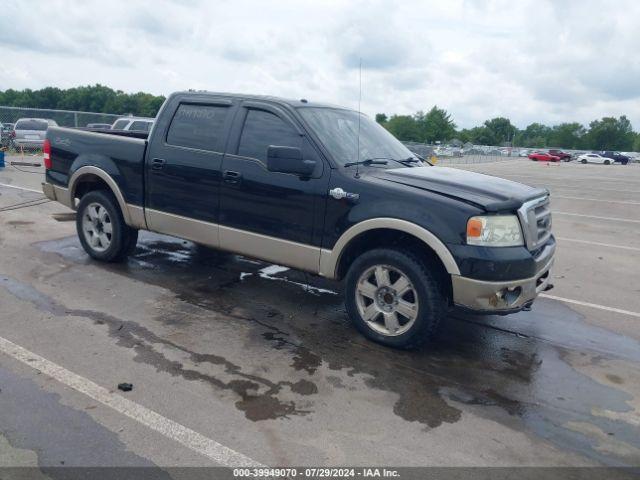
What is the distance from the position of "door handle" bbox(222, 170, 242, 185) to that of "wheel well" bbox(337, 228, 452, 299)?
1.26 m

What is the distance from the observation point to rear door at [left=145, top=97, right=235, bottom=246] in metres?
5.38

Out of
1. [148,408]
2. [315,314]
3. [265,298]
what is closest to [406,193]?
[315,314]

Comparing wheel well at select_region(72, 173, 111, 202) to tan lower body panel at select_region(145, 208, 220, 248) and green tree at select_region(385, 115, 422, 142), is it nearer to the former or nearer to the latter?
tan lower body panel at select_region(145, 208, 220, 248)

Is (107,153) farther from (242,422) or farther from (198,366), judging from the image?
(242,422)

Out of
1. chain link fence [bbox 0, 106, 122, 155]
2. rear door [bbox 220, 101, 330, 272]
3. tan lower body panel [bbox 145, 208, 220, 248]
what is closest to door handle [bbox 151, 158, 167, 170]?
tan lower body panel [bbox 145, 208, 220, 248]

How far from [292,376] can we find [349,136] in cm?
241

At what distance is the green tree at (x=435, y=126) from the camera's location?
342 feet

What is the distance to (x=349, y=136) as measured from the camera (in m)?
5.23

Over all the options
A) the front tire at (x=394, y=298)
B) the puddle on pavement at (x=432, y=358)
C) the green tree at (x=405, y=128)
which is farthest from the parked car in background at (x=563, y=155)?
the front tire at (x=394, y=298)

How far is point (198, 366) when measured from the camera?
4.02 metres

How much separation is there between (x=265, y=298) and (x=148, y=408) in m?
2.31

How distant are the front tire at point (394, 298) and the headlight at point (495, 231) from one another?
1.61ft

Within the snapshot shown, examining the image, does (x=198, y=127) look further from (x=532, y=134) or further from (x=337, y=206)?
(x=532, y=134)

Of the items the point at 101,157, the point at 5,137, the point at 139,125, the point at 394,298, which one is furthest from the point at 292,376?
the point at 5,137
